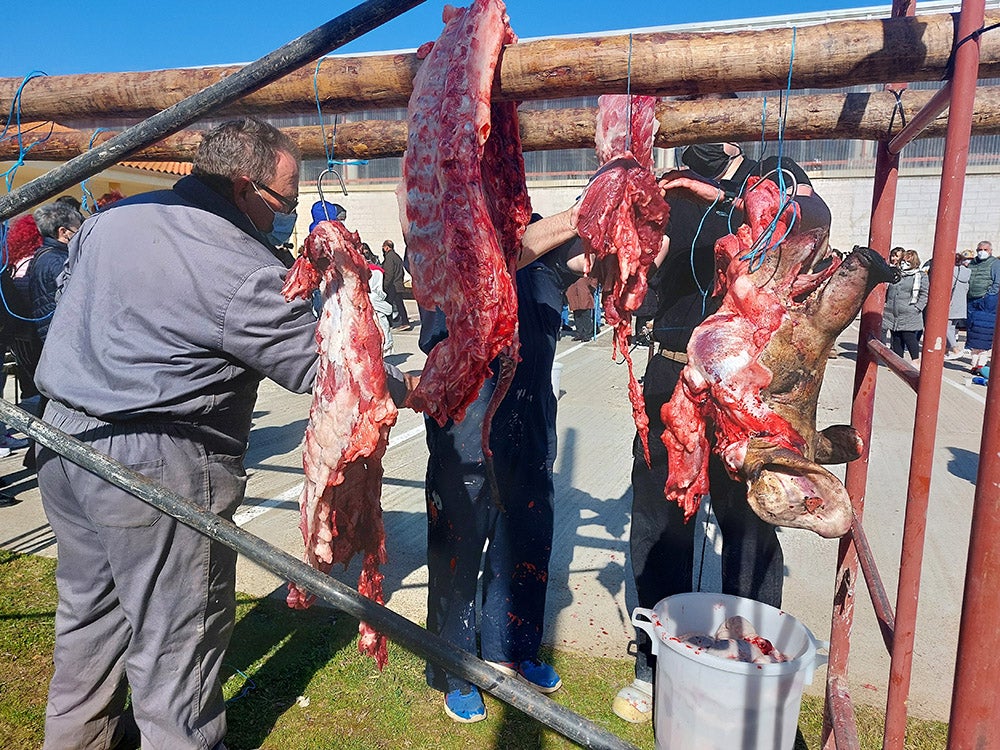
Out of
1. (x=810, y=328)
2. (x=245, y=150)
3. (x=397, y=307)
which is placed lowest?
(x=397, y=307)

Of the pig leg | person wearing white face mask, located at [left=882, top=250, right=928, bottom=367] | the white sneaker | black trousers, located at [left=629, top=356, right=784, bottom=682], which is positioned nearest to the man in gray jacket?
the pig leg

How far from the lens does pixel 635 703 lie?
3.04 metres

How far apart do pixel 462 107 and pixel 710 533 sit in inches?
147

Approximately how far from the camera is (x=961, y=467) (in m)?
6.12

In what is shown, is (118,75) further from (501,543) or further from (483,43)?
(501,543)

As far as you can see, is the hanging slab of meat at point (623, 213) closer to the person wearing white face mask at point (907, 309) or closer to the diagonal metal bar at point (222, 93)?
the diagonal metal bar at point (222, 93)

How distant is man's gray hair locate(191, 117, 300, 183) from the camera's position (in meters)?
2.32

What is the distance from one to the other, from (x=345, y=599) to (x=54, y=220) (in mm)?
5473

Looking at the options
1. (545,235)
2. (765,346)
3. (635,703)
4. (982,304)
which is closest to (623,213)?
(545,235)

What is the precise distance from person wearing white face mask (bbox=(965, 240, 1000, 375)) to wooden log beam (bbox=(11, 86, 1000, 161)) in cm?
973

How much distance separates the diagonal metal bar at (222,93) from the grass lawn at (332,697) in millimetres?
2293

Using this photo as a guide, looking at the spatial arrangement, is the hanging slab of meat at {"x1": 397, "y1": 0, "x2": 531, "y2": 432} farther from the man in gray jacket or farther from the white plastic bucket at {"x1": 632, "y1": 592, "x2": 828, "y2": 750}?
the white plastic bucket at {"x1": 632, "y1": 592, "x2": 828, "y2": 750}

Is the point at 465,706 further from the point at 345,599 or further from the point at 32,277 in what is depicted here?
the point at 32,277

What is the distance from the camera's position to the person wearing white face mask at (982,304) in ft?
34.7
